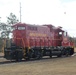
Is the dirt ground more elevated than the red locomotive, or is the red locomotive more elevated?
the red locomotive

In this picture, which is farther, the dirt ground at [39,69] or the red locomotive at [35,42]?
the red locomotive at [35,42]

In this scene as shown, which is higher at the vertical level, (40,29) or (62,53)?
(40,29)

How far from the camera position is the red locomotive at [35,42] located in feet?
88.3

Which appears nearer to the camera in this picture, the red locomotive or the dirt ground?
the dirt ground

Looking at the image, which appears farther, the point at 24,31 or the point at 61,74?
the point at 24,31

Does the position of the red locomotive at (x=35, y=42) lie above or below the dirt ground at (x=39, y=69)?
above

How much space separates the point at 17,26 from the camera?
28.6 m

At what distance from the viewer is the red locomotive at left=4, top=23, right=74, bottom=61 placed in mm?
26928

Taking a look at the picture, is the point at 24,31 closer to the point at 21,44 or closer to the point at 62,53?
the point at 21,44

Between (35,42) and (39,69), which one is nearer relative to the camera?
(39,69)

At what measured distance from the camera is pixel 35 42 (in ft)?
97.4

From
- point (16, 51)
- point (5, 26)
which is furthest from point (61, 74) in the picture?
point (5, 26)

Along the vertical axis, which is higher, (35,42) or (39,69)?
(35,42)

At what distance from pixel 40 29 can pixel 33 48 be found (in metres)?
A: 2.77
